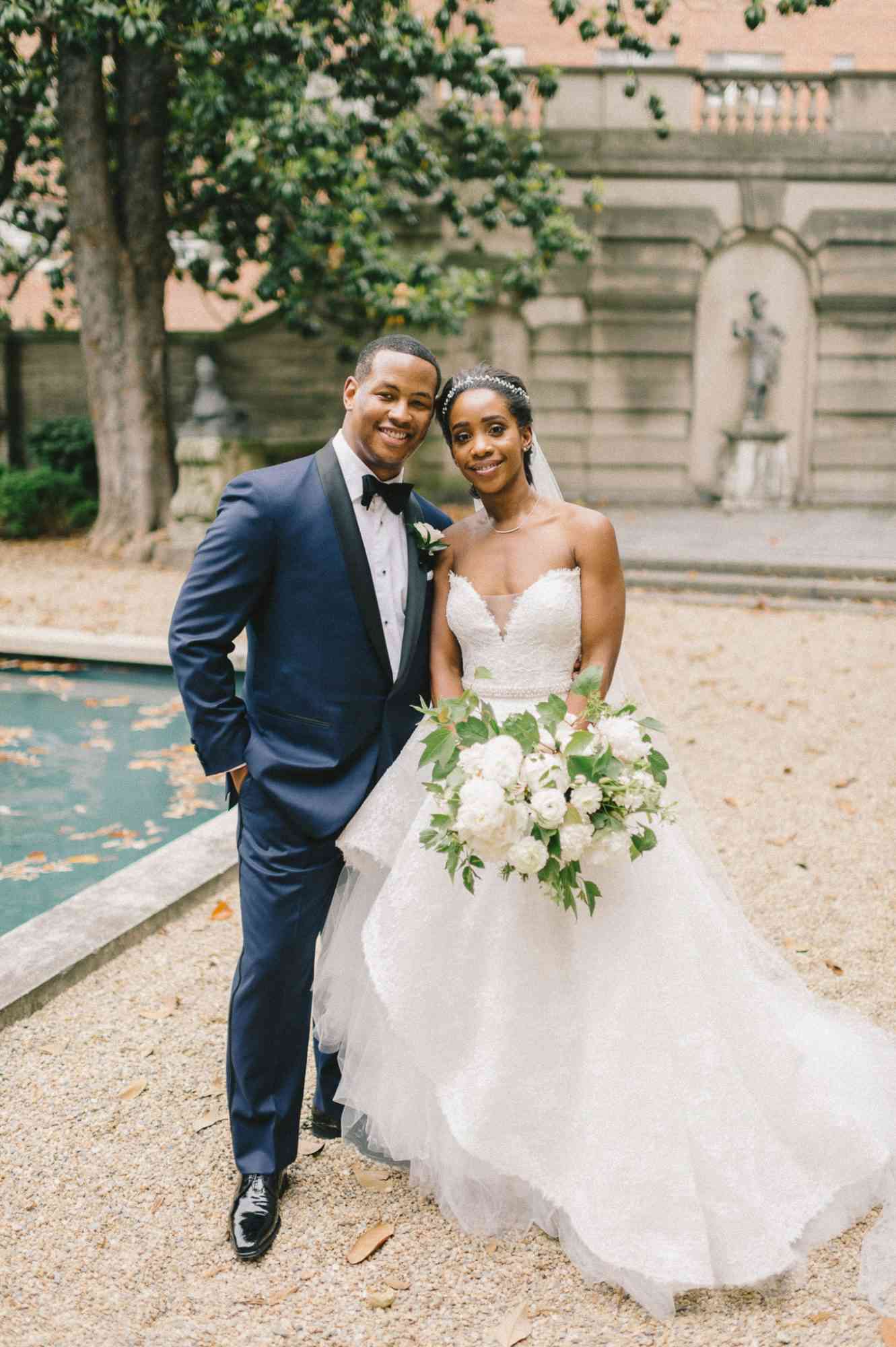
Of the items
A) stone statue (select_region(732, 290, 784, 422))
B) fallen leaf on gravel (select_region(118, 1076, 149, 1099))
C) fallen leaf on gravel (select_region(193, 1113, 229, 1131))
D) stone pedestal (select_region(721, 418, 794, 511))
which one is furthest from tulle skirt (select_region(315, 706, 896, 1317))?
stone statue (select_region(732, 290, 784, 422))

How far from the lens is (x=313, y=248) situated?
12953 mm

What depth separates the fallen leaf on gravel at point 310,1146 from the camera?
3.19 meters

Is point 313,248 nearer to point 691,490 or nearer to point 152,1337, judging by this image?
point 691,490

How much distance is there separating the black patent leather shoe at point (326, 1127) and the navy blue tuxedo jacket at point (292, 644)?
0.98 metres

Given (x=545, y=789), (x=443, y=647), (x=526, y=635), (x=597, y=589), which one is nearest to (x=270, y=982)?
(x=545, y=789)

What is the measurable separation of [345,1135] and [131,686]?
5.85 metres

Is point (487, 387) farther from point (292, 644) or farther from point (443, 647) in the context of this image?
point (292, 644)

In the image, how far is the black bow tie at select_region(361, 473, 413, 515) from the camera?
285 centimetres

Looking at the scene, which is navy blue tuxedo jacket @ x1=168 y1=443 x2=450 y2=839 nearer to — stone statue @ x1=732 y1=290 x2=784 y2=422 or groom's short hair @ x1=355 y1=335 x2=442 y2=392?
groom's short hair @ x1=355 y1=335 x2=442 y2=392

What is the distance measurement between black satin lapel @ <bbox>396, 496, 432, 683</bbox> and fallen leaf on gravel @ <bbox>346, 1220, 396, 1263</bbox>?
4.52ft

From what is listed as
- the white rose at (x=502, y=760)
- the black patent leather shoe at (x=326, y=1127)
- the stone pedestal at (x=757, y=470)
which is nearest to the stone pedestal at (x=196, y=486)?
the stone pedestal at (x=757, y=470)

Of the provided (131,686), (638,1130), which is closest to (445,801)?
(638,1130)

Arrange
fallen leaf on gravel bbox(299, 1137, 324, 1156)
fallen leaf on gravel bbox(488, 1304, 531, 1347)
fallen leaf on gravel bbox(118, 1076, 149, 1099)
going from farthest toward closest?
fallen leaf on gravel bbox(118, 1076, 149, 1099), fallen leaf on gravel bbox(299, 1137, 324, 1156), fallen leaf on gravel bbox(488, 1304, 531, 1347)

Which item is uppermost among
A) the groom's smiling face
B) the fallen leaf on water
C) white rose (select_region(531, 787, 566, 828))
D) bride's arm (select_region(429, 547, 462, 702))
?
the groom's smiling face
